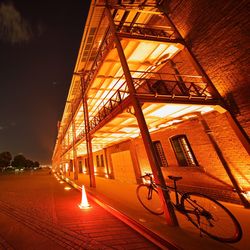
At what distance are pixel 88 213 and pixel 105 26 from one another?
10.2m

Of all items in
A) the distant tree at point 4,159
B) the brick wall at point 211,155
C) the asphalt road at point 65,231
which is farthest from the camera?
the distant tree at point 4,159

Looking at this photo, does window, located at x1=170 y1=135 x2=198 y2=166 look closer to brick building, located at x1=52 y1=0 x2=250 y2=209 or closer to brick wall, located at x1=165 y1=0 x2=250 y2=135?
brick building, located at x1=52 y1=0 x2=250 y2=209

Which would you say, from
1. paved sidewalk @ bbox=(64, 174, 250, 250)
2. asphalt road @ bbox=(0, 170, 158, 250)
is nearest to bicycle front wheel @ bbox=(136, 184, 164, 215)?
paved sidewalk @ bbox=(64, 174, 250, 250)

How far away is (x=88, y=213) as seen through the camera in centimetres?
529

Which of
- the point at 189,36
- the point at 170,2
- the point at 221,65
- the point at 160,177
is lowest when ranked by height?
the point at 160,177

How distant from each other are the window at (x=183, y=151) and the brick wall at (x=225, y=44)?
2.50 m

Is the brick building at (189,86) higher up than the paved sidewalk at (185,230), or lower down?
higher up

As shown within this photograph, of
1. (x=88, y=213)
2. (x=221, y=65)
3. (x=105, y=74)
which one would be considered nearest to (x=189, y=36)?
(x=221, y=65)

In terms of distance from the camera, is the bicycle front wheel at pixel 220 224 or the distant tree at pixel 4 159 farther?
the distant tree at pixel 4 159

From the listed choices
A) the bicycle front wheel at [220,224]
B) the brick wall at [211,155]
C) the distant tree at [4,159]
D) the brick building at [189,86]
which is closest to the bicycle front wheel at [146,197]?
the brick building at [189,86]

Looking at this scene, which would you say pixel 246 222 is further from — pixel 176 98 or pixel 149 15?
pixel 149 15

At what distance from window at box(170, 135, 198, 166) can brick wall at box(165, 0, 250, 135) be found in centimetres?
250

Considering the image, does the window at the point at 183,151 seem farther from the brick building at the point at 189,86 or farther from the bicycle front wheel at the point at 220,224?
the bicycle front wheel at the point at 220,224

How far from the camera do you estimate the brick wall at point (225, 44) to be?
4.73m
